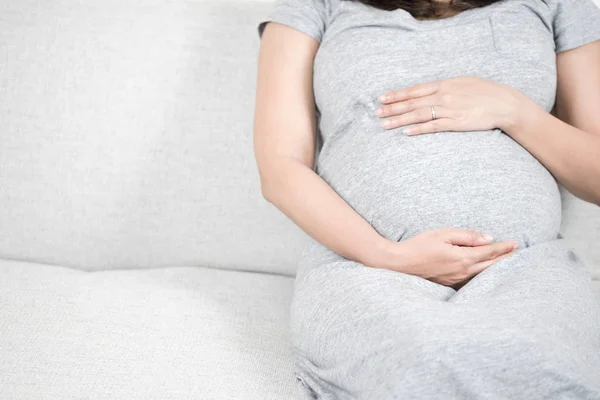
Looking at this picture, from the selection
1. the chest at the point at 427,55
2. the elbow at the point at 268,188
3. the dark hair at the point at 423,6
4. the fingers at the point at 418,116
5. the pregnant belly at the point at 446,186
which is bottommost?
the elbow at the point at 268,188

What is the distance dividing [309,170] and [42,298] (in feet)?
1.89

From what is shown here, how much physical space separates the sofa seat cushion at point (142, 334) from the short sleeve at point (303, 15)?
1.80 ft

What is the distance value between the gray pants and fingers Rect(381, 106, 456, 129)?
278 mm

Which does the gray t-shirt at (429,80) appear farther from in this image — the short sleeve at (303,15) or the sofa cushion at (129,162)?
the sofa cushion at (129,162)

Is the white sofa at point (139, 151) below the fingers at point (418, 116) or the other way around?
below

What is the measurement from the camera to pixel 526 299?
979 mm

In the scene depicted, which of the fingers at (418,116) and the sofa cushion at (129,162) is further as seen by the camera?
the sofa cushion at (129,162)

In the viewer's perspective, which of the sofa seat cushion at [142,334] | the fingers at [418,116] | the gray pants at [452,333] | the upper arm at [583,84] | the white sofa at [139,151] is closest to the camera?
the gray pants at [452,333]

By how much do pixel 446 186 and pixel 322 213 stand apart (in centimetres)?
23

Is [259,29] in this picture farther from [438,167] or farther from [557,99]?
[557,99]

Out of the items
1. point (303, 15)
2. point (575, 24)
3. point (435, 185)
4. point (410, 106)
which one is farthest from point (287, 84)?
point (575, 24)

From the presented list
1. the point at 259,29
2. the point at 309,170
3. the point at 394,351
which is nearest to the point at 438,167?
the point at 309,170

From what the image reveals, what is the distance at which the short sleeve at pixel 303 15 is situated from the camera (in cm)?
138

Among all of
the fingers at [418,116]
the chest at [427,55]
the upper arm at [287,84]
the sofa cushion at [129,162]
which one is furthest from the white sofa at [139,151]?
the fingers at [418,116]
